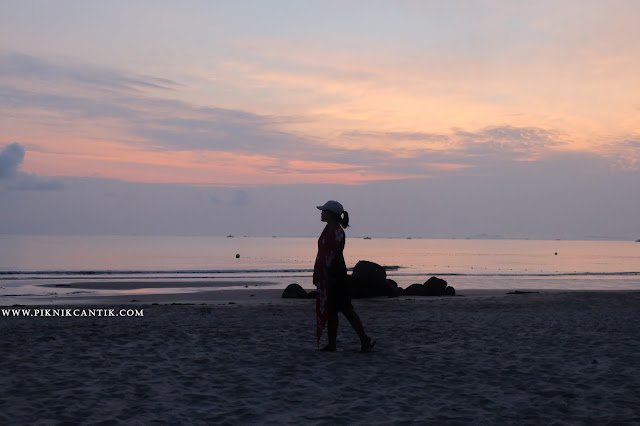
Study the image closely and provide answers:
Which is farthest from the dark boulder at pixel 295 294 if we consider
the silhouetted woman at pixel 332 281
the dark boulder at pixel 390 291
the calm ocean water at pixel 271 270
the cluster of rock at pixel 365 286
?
the silhouetted woman at pixel 332 281

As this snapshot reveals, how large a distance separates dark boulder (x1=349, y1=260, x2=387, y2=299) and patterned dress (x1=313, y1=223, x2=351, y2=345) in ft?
44.8

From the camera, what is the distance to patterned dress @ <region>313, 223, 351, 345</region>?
9547 millimetres

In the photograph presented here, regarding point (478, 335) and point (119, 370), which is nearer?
point (119, 370)

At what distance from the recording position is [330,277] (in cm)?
954

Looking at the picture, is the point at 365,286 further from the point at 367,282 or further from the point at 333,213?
the point at 333,213

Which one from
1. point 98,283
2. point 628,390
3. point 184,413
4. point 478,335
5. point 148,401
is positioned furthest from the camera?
point 98,283

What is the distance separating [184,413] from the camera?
19.6 feet

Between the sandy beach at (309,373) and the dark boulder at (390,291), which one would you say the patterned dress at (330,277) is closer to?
the sandy beach at (309,373)

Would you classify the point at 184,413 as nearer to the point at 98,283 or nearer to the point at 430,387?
the point at 430,387

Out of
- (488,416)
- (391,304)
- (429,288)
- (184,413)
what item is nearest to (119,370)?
(184,413)

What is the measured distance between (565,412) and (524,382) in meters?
1.39

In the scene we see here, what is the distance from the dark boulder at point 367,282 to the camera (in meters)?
23.3

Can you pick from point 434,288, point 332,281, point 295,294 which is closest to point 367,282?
point 295,294

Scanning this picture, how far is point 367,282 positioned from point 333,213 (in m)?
14.2
